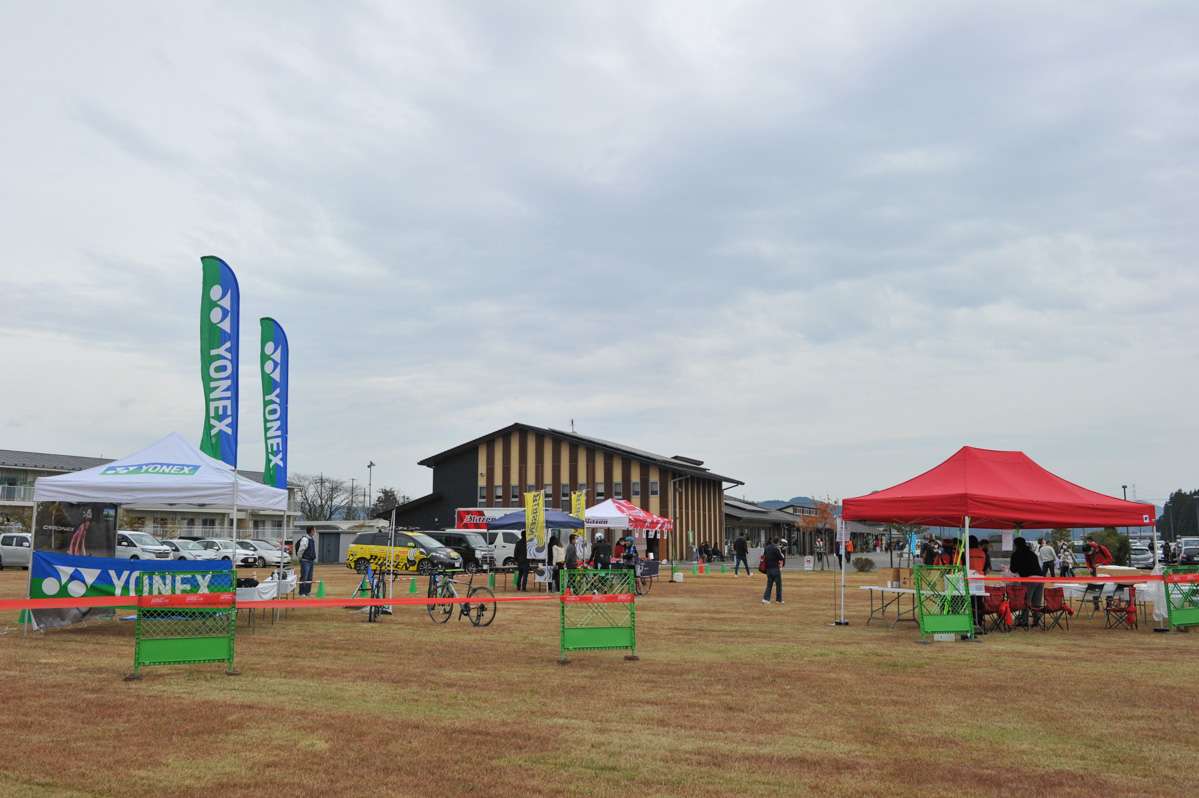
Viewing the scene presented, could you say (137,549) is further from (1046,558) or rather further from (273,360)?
(1046,558)

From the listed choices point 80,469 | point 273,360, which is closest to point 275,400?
point 273,360

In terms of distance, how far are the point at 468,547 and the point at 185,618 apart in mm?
27700

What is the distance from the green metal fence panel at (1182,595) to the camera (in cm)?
1518

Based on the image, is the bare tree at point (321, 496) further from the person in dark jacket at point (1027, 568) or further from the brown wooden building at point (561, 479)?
the person in dark jacket at point (1027, 568)

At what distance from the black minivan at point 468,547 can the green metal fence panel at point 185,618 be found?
25.0 m

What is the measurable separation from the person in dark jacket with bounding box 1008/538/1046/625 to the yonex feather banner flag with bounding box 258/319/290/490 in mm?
14171

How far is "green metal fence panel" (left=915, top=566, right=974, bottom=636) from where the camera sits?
1383cm

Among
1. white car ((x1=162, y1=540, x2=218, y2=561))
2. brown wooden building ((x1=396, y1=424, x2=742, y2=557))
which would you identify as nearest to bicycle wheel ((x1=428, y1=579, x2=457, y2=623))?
white car ((x1=162, y1=540, x2=218, y2=561))

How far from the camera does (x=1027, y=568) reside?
16.5 metres

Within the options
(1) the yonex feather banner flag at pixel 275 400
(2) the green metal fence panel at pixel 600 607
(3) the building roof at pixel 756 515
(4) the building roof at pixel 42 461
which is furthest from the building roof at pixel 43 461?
(2) the green metal fence panel at pixel 600 607

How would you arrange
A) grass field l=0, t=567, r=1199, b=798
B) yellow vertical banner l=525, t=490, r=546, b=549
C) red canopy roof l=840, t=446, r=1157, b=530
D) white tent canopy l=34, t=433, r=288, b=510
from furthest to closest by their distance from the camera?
yellow vertical banner l=525, t=490, r=546, b=549 < red canopy roof l=840, t=446, r=1157, b=530 < white tent canopy l=34, t=433, r=288, b=510 < grass field l=0, t=567, r=1199, b=798

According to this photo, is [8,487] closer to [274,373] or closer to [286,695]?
[274,373]

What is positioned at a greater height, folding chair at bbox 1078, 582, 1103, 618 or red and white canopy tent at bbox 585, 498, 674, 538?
red and white canopy tent at bbox 585, 498, 674, 538

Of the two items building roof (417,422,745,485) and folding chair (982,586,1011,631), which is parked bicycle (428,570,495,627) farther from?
building roof (417,422,745,485)
